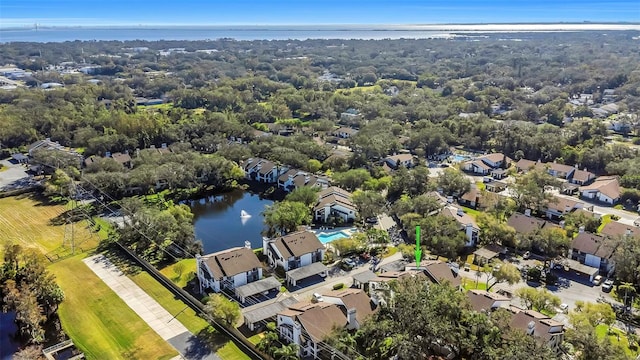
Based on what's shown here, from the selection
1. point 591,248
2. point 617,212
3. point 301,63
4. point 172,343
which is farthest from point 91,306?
point 301,63

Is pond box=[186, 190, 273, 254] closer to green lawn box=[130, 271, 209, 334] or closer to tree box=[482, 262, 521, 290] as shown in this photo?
green lawn box=[130, 271, 209, 334]

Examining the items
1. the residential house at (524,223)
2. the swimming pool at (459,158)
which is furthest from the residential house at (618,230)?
the swimming pool at (459,158)

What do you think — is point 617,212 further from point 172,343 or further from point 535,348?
point 172,343

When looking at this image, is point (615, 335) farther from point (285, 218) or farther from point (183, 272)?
point (183, 272)

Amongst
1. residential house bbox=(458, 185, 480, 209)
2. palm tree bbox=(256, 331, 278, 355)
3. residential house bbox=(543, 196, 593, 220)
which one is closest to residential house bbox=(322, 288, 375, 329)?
palm tree bbox=(256, 331, 278, 355)

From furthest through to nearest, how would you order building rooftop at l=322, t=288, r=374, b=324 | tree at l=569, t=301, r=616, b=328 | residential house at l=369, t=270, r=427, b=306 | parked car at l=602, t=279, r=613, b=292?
parked car at l=602, t=279, r=613, b=292 < building rooftop at l=322, t=288, r=374, b=324 < tree at l=569, t=301, r=616, b=328 < residential house at l=369, t=270, r=427, b=306

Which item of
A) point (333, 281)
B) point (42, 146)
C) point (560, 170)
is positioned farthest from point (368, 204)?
point (42, 146)
